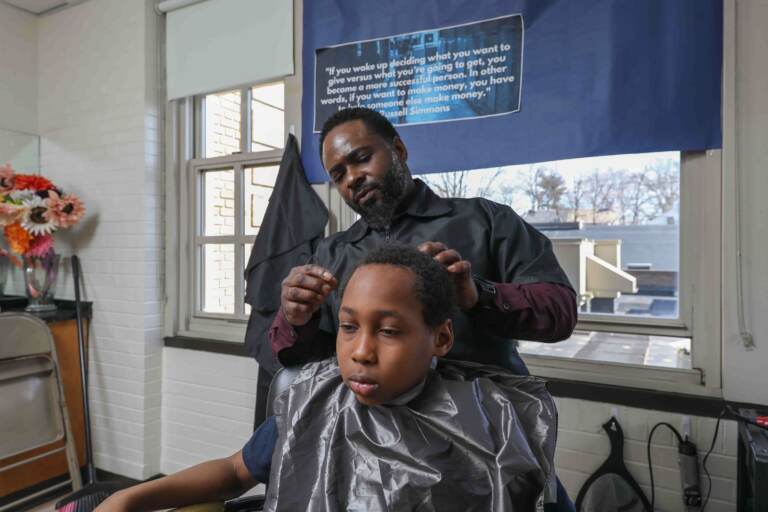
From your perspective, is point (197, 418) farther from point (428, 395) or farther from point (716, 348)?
point (716, 348)

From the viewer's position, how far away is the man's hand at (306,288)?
1.07m

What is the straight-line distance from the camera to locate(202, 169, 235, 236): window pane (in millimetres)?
2993

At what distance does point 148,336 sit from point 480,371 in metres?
2.46

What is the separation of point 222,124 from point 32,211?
46.5 inches

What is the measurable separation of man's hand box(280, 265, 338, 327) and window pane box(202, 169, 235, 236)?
1990 millimetres

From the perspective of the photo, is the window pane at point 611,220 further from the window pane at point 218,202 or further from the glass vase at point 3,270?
the glass vase at point 3,270

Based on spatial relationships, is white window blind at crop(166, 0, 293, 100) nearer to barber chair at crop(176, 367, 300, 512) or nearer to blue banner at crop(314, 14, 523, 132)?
blue banner at crop(314, 14, 523, 132)

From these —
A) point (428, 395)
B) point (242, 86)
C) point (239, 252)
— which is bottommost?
point (428, 395)

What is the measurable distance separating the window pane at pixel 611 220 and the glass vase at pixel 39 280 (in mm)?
2677

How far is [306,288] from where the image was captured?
1083 millimetres

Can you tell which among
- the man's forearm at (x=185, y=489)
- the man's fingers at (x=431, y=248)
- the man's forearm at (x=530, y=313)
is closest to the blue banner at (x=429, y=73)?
the man's forearm at (x=530, y=313)

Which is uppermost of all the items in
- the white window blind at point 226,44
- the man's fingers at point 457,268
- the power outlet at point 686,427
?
the white window blind at point 226,44

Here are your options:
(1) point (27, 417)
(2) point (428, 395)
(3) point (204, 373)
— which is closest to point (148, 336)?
(3) point (204, 373)

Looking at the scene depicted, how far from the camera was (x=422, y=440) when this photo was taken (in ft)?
3.33
